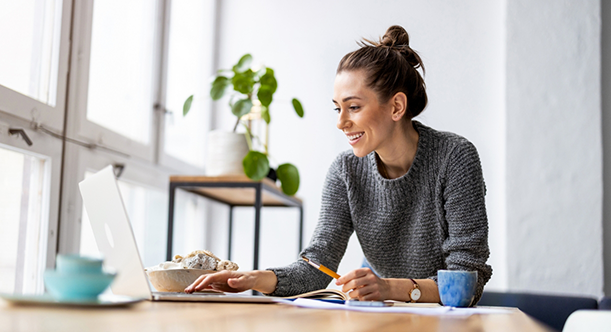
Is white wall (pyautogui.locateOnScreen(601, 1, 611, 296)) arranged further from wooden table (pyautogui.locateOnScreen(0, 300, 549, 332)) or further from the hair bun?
wooden table (pyautogui.locateOnScreen(0, 300, 549, 332))

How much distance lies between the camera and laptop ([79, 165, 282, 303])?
0.83 metres

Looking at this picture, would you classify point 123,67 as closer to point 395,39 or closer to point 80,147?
point 80,147

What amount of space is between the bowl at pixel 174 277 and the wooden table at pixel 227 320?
0.24m

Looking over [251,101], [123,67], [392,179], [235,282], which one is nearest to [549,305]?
[392,179]

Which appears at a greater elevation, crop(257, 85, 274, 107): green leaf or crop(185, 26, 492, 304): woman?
crop(257, 85, 274, 107): green leaf

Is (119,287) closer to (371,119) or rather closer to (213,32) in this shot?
(371,119)

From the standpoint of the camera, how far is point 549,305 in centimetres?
211

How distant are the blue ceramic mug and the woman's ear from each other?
2.16 feet

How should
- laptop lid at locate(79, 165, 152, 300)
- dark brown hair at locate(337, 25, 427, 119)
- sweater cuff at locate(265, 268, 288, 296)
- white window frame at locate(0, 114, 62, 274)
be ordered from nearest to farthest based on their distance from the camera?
laptop lid at locate(79, 165, 152, 300)
sweater cuff at locate(265, 268, 288, 296)
dark brown hair at locate(337, 25, 427, 119)
white window frame at locate(0, 114, 62, 274)

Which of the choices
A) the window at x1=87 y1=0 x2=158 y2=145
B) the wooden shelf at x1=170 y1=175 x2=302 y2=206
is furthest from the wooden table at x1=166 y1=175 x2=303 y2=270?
the window at x1=87 y1=0 x2=158 y2=145

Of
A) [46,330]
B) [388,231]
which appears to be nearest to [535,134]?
[388,231]

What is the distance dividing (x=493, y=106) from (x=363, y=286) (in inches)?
82.1

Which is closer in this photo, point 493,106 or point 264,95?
point 264,95

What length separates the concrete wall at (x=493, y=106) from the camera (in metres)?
2.63
